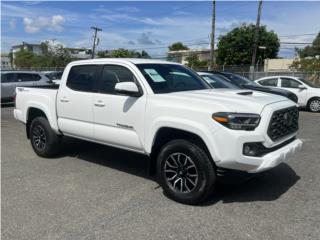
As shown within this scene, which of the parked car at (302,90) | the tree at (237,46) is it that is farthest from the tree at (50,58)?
the parked car at (302,90)

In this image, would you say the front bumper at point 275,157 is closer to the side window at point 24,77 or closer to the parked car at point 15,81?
the parked car at point 15,81

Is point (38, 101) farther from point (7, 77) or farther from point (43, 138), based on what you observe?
point (7, 77)

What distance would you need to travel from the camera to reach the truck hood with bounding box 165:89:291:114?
4.56m

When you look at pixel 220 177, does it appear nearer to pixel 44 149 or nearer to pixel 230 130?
pixel 230 130

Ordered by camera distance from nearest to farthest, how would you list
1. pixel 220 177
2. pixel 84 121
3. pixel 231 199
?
pixel 220 177, pixel 231 199, pixel 84 121

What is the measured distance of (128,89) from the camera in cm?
519

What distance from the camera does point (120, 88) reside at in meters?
5.16

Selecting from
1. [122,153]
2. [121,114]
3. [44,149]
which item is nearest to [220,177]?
[121,114]

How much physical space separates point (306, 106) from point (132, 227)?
13.8m

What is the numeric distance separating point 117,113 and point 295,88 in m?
12.6

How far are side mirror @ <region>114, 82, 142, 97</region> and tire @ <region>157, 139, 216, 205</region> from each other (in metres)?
0.89

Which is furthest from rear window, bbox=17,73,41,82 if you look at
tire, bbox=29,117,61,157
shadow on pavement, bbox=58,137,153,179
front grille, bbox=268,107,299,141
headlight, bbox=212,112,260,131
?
headlight, bbox=212,112,260,131

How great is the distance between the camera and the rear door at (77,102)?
6156 mm

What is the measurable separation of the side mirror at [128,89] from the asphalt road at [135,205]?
54.2 inches
